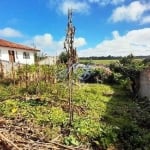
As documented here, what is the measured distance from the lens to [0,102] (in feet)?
33.6

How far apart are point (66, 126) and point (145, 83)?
7319 millimetres

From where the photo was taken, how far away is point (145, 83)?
47.3ft

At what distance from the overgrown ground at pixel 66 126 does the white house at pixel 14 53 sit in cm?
1913

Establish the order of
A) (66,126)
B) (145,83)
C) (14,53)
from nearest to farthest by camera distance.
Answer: (66,126)
(145,83)
(14,53)

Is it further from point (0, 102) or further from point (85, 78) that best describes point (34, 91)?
point (85, 78)

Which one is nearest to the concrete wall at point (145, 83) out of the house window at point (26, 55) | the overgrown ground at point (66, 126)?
the overgrown ground at point (66, 126)

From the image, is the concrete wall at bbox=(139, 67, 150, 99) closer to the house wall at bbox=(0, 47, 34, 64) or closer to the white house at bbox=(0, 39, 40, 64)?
the white house at bbox=(0, 39, 40, 64)

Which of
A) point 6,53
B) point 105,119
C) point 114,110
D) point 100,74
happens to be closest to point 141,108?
point 114,110

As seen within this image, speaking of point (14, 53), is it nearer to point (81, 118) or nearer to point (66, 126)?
point (81, 118)

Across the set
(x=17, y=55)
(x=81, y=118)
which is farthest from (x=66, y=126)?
(x=17, y=55)

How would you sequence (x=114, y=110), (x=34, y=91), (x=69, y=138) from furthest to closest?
(x=34, y=91) → (x=114, y=110) → (x=69, y=138)

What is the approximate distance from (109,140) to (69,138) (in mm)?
1124

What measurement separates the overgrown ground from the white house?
1913 cm

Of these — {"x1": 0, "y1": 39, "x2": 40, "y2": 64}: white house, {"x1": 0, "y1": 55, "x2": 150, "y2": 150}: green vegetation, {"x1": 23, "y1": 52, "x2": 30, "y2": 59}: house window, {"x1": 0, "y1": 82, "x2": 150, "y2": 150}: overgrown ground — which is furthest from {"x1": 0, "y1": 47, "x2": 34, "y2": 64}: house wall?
{"x1": 0, "y1": 82, "x2": 150, "y2": 150}: overgrown ground
